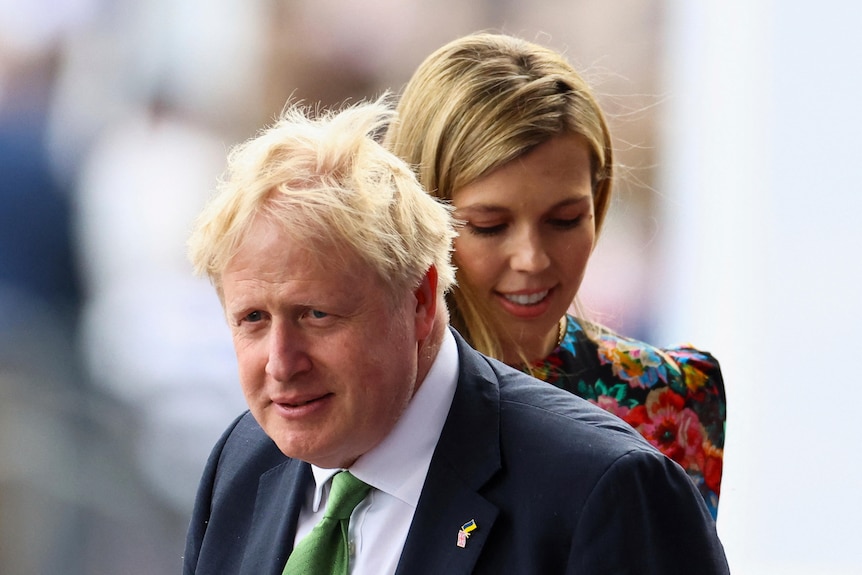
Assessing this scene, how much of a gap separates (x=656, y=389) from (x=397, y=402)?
3.12 ft

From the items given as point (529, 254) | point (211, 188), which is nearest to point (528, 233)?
point (529, 254)

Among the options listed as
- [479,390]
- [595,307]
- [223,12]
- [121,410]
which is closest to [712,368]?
[479,390]

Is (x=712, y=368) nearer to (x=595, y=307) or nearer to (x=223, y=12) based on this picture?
(x=595, y=307)

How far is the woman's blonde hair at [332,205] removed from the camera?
139 centimetres

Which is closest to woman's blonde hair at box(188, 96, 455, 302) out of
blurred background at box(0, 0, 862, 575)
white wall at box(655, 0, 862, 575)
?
blurred background at box(0, 0, 862, 575)

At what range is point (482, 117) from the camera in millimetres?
2066

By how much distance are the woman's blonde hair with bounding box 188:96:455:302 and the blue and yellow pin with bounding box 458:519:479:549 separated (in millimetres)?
287

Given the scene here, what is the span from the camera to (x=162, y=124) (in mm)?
3727

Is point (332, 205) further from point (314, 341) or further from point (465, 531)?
point (465, 531)

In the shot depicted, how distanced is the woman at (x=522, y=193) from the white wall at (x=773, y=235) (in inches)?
78.3

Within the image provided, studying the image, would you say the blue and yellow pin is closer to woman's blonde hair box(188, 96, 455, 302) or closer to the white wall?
woman's blonde hair box(188, 96, 455, 302)

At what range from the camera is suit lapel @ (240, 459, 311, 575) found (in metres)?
1.63

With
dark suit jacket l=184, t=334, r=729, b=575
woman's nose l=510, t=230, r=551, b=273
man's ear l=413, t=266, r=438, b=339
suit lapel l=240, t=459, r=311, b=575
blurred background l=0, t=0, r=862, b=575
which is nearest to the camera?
dark suit jacket l=184, t=334, r=729, b=575

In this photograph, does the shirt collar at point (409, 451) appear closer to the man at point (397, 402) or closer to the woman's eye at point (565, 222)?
the man at point (397, 402)
